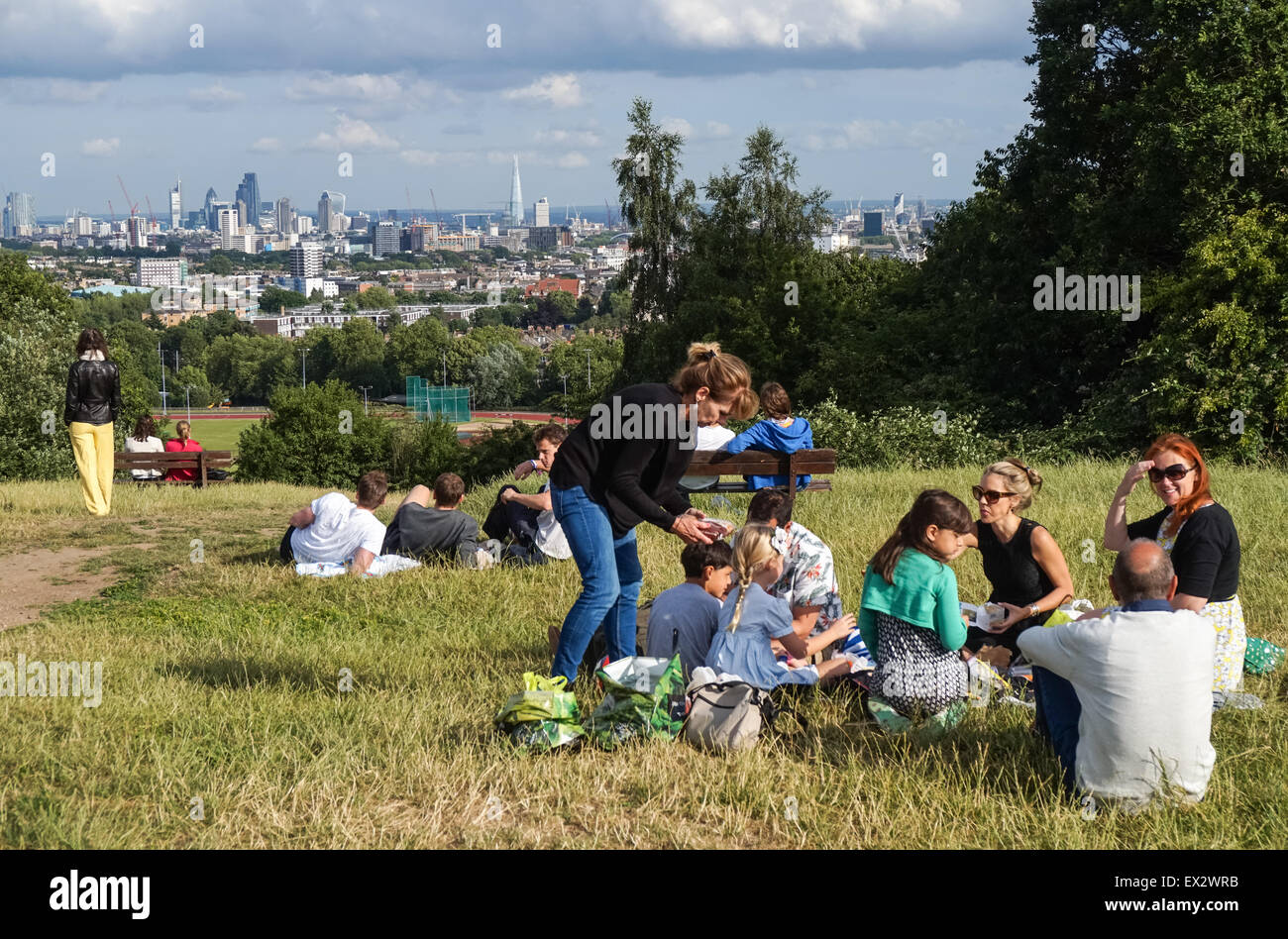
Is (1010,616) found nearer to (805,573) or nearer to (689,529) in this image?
(805,573)

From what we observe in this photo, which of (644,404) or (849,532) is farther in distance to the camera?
(849,532)

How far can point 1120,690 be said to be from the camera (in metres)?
4.61

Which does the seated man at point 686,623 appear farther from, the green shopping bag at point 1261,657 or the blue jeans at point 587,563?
the green shopping bag at point 1261,657

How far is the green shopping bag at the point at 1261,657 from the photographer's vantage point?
6.61m

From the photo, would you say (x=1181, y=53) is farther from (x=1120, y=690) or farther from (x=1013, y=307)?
(x=1120, y=690)

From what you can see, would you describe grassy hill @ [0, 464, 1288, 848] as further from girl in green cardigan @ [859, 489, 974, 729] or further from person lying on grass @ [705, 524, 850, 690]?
person lying on grass @ [705, 524, 850, 690]

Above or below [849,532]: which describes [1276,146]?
above

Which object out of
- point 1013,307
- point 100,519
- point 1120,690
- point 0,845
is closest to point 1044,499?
point 1120,690

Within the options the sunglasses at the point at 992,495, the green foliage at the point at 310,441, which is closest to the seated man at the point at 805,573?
the sunglasses at the point at 992,495

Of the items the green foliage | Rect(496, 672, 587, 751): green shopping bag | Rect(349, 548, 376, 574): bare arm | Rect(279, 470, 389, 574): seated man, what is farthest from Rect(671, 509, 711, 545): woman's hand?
the green foliage

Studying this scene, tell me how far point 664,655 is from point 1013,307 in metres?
Result: 20.5

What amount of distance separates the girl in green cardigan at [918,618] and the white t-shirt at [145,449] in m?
14.8

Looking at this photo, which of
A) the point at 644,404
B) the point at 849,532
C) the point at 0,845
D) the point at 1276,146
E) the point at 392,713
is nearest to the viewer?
the point at 0,845

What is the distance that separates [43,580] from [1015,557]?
7.59 meters
